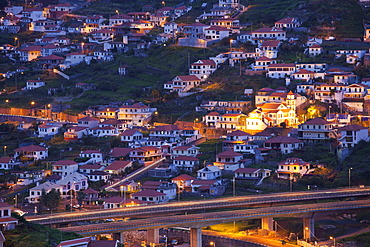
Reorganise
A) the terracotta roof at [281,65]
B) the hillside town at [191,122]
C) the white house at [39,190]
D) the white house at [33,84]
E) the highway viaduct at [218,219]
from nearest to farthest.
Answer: the highway viaduct at [218,219]
the white house at [39,190]
the hillside town at [191,122]
the terracotta roof at [281,65]
the white house at [33,84]

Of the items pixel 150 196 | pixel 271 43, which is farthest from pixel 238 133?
pixel 271 43

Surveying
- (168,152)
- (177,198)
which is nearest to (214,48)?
(168,152)

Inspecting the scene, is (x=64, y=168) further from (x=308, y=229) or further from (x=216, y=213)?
(x=308, y=229)

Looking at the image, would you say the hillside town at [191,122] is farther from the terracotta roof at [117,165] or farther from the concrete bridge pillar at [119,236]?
the concrete bridge pillar at [119,236]

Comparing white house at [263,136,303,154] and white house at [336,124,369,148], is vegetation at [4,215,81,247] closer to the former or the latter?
white house at [263,136,303,154]

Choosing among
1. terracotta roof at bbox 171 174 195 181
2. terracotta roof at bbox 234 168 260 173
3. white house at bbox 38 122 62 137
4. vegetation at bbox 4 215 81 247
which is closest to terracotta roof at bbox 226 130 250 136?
terracotta roof at bbox 234 168 260 173

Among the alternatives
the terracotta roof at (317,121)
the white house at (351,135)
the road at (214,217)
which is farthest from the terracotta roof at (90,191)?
the white house at (351,135)
